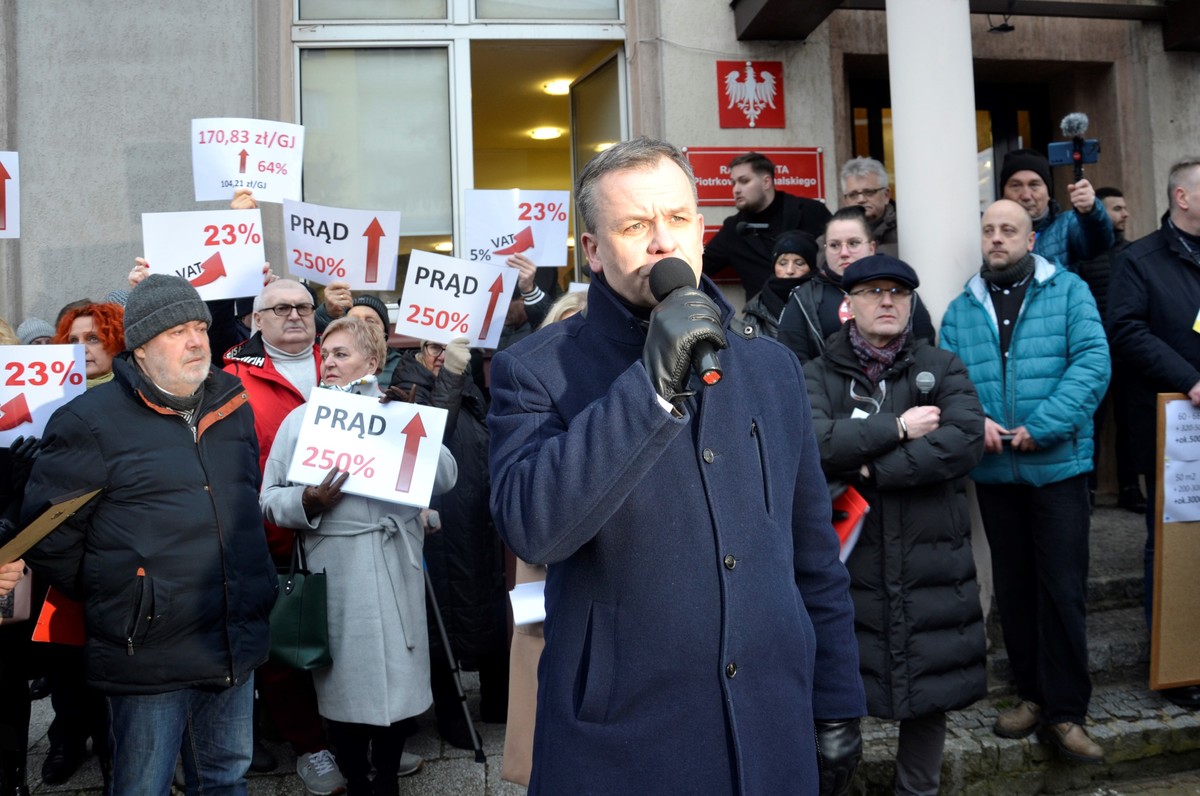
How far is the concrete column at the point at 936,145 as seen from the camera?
5609 millimetres

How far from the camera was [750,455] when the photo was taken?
83.0 inches

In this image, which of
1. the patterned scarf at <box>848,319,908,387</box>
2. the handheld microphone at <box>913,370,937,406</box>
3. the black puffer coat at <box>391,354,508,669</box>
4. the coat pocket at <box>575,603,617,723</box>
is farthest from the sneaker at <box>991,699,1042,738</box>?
the coat pocket at <box>575,603,617,723</box>

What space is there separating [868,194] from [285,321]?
3314 mm

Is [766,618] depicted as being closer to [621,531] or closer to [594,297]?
[621,531]

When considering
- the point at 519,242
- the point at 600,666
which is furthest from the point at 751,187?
the point at 600,666

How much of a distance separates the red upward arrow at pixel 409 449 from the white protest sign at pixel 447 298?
1.29m

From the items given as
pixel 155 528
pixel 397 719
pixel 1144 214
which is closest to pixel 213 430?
pixel 155 528

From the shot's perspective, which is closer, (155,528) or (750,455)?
(750,455)

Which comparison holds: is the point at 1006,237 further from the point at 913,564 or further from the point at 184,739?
the point at 184,739

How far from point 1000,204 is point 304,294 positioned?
10.5 ft

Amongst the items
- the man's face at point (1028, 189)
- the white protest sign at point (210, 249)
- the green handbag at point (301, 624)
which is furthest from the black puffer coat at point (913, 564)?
Result: the white protest sign at point (210, 249)

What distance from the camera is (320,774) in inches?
186

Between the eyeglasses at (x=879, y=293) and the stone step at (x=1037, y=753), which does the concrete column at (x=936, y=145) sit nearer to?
the eyeglasses at (x=879, y=293)

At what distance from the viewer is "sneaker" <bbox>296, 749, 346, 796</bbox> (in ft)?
A: 15.4
